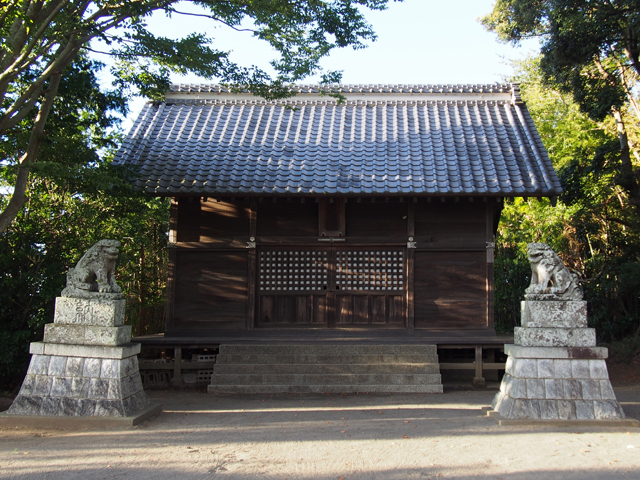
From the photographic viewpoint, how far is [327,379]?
29.8 feet

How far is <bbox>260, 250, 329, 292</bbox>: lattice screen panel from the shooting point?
10.5 meters

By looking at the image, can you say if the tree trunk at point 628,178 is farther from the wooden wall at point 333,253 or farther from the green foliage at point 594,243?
the wooden wall at point 333,253

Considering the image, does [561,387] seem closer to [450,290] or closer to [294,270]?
[450,290]

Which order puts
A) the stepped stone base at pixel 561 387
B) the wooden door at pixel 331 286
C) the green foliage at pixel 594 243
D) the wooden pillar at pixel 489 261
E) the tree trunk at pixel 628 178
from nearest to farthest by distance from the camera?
1. the stepped stone base at pixel 561 387
2. the wooden pillar at pixel 489 261
3. the wooden door at pixel 331 286
4. the tree trunk at pixel 628 178
5. the green foliage at pixel 594 243

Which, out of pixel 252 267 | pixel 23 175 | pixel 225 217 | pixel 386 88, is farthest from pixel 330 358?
pixel 386 88

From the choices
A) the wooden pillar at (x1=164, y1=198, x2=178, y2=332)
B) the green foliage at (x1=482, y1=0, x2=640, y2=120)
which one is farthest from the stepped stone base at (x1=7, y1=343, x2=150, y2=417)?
the green foliage at (x1=482, y1=0, x2=640, y2=120)

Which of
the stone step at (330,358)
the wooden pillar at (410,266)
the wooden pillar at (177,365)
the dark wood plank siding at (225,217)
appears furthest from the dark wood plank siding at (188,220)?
the wooden pillar at (410,266)

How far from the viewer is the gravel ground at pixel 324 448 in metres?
5.02

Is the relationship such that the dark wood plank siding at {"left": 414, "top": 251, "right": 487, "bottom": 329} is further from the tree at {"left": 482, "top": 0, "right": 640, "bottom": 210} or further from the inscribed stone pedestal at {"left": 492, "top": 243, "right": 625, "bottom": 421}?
the tree at {"left": 482, "top": 0, "right": 640, "bottom": 210}

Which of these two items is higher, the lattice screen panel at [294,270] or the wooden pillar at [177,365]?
the lattice screen panel at [294,270]

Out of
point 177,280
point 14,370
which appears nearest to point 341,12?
point 177,280

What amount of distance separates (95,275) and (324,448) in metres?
3.87

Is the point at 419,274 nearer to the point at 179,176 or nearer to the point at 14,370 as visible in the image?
the point at 179,176

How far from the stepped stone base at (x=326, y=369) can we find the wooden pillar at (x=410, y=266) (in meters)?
0.84
